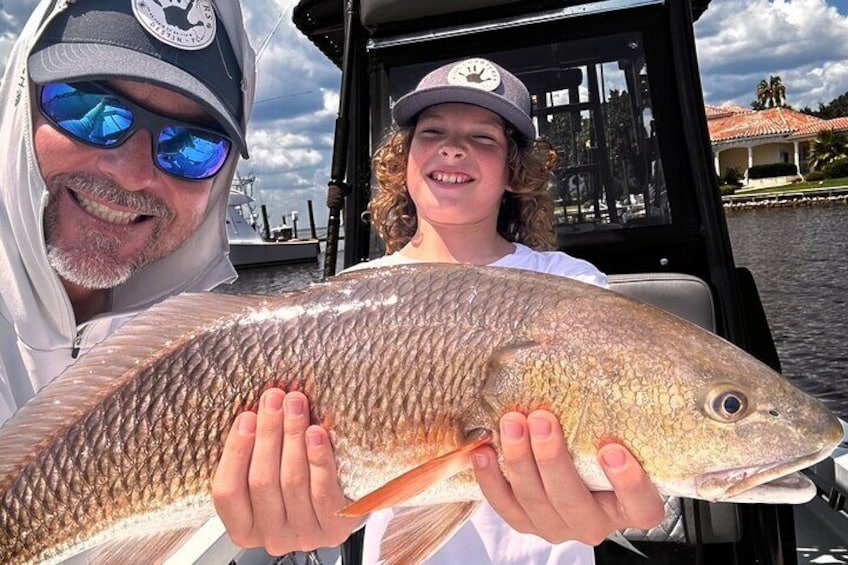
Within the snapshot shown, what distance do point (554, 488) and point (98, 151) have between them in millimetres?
1548

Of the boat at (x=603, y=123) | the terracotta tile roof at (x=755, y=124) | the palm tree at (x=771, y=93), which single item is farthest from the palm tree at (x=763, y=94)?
the boat at (x=603, y=123)

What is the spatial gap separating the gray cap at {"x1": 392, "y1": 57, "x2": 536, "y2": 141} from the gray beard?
1085 millimetres

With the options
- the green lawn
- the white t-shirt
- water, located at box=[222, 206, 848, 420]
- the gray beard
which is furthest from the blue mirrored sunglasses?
the green lawn

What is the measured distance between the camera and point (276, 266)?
164ft

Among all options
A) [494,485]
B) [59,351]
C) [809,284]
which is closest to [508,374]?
[494,485]

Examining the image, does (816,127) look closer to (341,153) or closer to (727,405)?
(341,153)

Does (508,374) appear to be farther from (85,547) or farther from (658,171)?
(658,171)

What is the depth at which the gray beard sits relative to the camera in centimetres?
196

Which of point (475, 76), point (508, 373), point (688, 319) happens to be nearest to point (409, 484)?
point (508, 373)

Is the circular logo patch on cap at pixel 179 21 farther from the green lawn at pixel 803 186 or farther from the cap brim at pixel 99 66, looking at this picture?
the green lawn at pixel 803 186

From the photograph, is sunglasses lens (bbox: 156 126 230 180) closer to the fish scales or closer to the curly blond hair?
the fish scales

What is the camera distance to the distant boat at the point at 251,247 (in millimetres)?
43969

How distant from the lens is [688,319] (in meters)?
3.22

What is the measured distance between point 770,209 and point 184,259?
199ft
